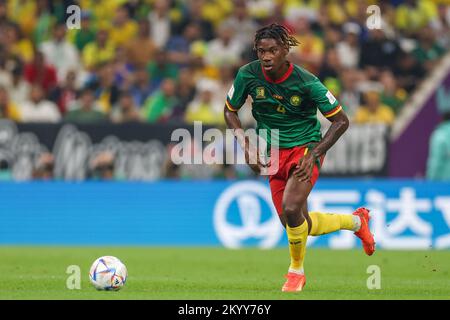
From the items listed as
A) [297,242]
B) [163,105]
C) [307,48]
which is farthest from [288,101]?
[307,48]

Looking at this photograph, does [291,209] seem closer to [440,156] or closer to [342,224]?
[342,224]

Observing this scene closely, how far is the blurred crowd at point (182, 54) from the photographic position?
17781 millimetres

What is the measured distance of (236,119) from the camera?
981cm

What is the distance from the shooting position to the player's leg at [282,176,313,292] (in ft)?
30.3

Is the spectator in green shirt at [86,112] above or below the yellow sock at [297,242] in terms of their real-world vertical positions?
above

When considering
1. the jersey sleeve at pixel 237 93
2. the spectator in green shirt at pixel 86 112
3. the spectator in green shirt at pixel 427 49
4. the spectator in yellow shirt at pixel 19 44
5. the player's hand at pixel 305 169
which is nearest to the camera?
the player's hand at pixel 305 169

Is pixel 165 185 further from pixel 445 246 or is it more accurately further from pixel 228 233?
pixel 445 246

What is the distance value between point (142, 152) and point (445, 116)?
16.7ft

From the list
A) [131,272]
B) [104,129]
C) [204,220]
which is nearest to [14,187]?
[104,129]

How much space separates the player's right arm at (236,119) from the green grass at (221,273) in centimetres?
117

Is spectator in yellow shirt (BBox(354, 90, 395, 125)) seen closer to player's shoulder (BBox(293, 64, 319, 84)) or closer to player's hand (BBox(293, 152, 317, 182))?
player's shoulder (BBox(293, 64, 319, 84))

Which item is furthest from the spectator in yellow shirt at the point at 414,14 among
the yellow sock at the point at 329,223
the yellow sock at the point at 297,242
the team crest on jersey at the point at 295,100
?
the yellow sock at the point at 297,242

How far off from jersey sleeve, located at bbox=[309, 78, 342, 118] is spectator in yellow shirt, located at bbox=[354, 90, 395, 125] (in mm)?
8397

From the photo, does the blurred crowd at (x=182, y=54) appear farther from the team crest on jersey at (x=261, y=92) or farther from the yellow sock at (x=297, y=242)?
the yellow sock at (x=297, y=242)
